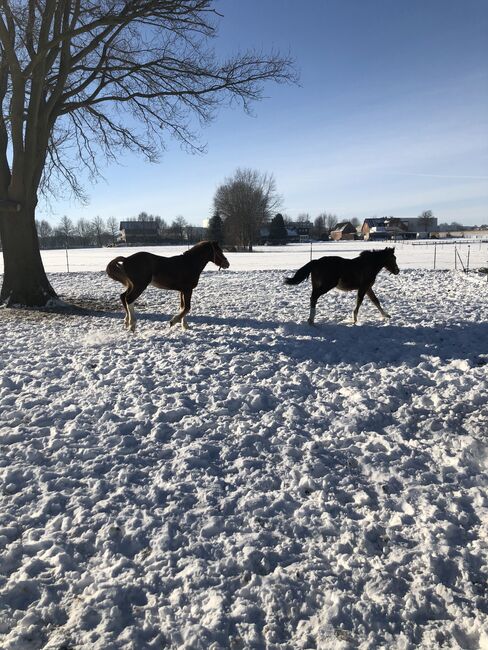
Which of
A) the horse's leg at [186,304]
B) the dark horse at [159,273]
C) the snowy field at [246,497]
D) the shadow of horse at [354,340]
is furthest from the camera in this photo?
the horse's leg at [186,304]

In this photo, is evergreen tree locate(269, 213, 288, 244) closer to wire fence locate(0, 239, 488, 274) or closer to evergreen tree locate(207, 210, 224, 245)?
evergreen tree locate(207, 210, 224, 245)

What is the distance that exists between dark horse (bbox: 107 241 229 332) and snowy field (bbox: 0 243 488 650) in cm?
166

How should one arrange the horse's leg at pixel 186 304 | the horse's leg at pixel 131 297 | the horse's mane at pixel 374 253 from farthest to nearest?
1. the horse's mane at pixel 374 253
2. the horse's leg at pixel 186 304
3. the horse's leg at pixel 131 297

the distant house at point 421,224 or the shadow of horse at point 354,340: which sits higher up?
the distant house at point 421,224

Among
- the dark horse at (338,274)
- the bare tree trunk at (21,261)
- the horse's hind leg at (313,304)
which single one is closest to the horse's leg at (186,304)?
the dark horse at (338,274)

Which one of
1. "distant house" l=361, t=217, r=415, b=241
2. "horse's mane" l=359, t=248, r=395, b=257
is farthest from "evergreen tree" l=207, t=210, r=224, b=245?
"horse's mane" l=359, t=248, r=395, b=257

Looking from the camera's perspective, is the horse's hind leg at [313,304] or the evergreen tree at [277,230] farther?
the evergreen tree at [277,230]

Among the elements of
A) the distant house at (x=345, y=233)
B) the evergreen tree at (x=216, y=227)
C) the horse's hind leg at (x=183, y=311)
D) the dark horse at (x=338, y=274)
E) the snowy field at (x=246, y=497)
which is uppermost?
the distant house at (x=345, y=233)

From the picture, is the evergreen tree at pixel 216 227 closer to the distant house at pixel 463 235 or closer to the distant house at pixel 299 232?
the distant house at pixel 299 232

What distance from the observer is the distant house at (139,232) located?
105331mm

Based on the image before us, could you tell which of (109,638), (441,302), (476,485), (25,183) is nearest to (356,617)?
(109,638)

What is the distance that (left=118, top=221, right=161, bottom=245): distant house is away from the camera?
105331mm

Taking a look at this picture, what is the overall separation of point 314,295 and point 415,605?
7.01 metres

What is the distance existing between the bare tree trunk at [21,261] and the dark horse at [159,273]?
13.2 ft
